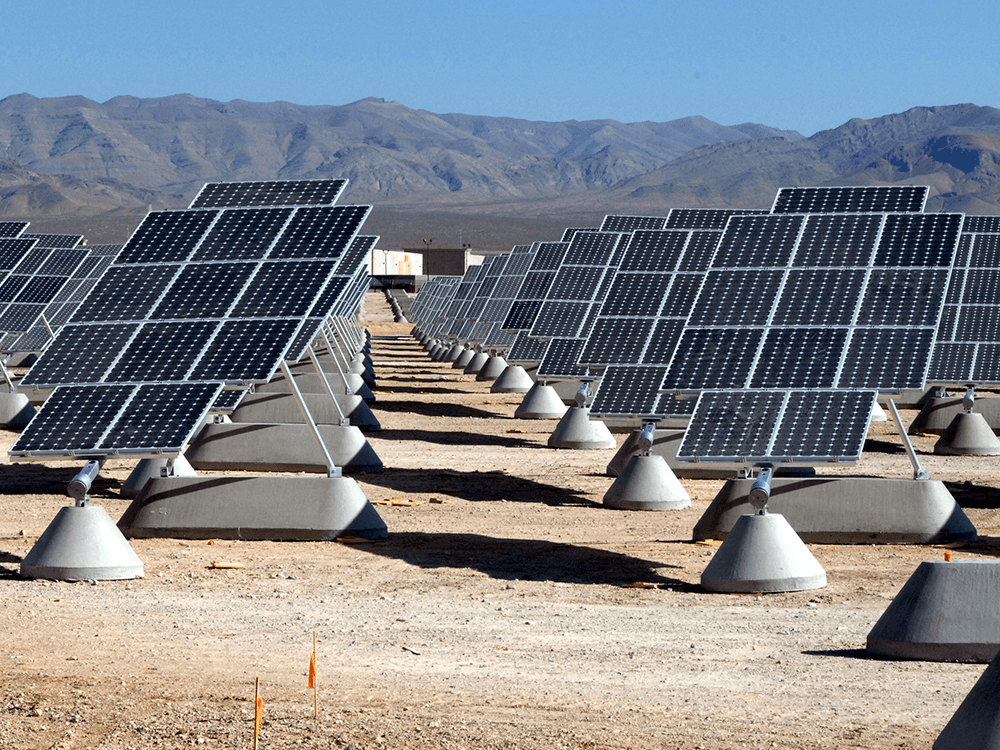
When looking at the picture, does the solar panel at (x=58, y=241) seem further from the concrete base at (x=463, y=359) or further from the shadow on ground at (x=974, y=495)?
the shadow on ground at (x=974, y=495)

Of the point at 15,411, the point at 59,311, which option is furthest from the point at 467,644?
the point at 59,311

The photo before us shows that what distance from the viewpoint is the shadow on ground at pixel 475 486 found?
1780 cm

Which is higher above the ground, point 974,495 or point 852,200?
point 852,200

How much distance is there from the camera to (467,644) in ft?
32.7

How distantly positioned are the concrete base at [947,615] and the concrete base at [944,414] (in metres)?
17.7

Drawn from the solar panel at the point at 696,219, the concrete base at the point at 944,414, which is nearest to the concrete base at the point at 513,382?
the solar panel at the point at 696,219

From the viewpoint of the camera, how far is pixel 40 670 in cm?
911

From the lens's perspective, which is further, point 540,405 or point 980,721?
point 540,405

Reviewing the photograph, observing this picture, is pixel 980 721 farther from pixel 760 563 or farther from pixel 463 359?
pixel 463 359

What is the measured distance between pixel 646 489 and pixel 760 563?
5.07 m

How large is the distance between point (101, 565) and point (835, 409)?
6349 mm

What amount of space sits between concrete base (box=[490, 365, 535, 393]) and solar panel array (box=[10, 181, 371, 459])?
63.1 ft

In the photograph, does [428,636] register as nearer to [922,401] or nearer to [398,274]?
[922,401]

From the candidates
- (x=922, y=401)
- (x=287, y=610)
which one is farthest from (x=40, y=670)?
(x=922, y=401)
